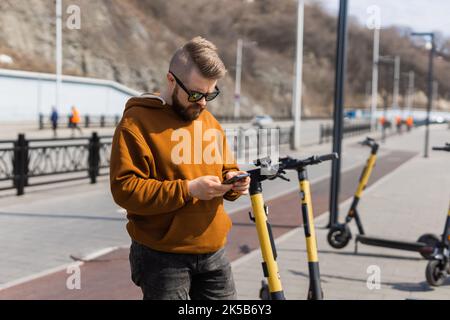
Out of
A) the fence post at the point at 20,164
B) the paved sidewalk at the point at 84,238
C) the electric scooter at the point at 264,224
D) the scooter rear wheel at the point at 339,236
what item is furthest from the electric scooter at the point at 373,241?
the fence post at the point at 20,164

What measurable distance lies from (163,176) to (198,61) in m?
0.44

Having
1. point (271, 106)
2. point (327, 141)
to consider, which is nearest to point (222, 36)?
point (271, 106)

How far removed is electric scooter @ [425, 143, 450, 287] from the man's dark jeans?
130 inches

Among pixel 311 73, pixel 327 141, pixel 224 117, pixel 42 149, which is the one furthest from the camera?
pixel 311 73

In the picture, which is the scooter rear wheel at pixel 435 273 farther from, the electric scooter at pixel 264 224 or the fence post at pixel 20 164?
the fence post at pixel 20 164

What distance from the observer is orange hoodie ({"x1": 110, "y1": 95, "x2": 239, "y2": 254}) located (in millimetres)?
2240

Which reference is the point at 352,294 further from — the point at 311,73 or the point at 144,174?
the point at 311,73

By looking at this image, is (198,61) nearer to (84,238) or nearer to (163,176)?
(163,176)

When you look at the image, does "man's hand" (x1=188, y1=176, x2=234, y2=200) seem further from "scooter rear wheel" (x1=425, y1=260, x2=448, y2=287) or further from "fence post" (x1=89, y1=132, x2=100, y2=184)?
"fence post" (x1=89, y1=132, x2=100, y2=184)

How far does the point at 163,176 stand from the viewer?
2334mm

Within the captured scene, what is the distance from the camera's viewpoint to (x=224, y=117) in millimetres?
56625

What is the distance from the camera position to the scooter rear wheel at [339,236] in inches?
267

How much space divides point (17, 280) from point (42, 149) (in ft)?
20.9

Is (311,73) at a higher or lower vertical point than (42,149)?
higher
